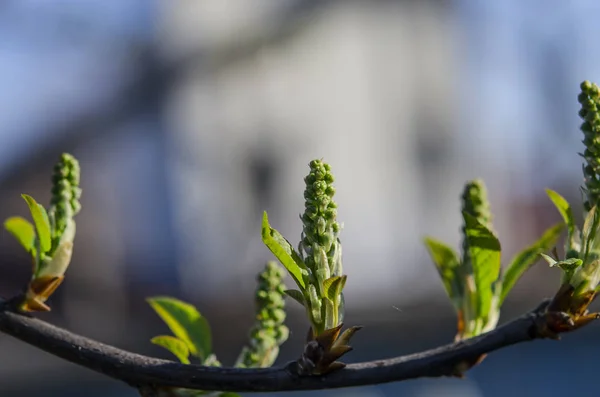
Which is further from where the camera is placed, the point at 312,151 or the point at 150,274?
the point at 312,151

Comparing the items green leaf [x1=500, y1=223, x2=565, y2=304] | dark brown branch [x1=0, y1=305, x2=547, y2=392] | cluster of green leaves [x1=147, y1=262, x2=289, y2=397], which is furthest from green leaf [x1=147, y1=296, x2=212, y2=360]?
green leaf [x1=500, y1=223, x2=565, y2=304]

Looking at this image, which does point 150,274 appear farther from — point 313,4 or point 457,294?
point 457,294

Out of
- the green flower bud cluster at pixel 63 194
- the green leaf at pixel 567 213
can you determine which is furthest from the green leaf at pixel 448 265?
the green flower bud cluster at pixel 63 194

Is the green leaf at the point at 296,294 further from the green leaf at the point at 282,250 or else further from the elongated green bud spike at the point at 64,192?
the elongated green bud spike at the point at 64,192

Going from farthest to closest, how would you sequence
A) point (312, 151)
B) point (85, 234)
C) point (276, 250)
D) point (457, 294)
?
point (312, 151) → point (85, 234) → point (457, 294) → point (276, 250)

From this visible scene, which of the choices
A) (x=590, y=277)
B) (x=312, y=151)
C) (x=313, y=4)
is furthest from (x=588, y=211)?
(x=313, y=4)

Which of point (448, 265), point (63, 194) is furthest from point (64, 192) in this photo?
point (448, 265)

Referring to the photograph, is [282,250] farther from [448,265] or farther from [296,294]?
[448,265]

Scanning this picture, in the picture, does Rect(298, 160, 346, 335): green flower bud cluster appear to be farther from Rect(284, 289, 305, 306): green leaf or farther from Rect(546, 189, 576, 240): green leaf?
Rect(546, 189, 576, 240): green leaf
